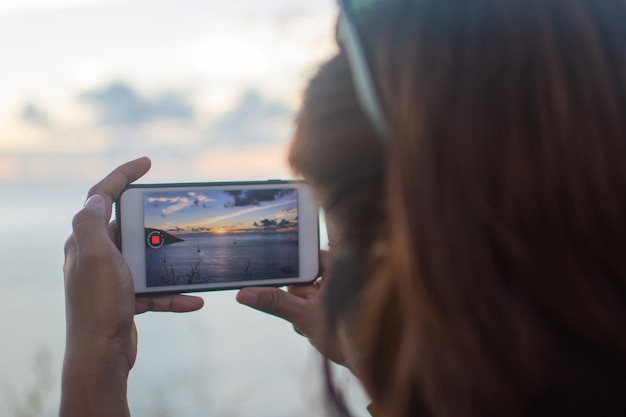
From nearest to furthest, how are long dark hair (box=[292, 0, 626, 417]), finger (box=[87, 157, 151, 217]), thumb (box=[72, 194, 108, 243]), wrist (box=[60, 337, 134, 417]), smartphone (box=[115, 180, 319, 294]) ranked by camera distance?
long dark hair (box=[292, 0, 626, 417]) → wrist (box=[60, 337, 134, 417]) → thumb (box=[72, 194, 108, 243]) → finger (box=[87, 157, 151, 217]) → smartphone (box=[115, 180, 319, 294])

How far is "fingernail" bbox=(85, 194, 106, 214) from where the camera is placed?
1026 millimetres

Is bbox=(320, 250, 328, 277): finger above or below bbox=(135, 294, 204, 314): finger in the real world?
above

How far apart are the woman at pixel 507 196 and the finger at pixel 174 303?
0.80m

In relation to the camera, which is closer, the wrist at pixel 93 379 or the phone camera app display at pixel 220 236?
the wrist at pixel 93 379

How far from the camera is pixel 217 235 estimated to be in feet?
4.18

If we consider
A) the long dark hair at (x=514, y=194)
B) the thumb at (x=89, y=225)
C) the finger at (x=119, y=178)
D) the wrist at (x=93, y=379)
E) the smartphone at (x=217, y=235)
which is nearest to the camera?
the long dark hair at (x=514, y=194)

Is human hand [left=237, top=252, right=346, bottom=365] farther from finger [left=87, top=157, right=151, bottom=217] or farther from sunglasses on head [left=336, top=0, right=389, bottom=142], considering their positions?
sunglasses on head [left=336, top=0, right=389, bottom=142]

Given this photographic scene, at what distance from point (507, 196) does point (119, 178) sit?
86cm

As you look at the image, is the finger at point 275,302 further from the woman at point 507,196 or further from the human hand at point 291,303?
the woman at point 507,196

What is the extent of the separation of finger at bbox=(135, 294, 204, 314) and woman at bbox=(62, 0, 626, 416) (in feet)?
2.61

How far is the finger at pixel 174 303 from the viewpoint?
1.25m

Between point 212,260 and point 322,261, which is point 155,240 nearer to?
point 212,260

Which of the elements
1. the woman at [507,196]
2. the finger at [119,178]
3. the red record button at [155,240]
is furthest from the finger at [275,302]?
the woman at [507,196]

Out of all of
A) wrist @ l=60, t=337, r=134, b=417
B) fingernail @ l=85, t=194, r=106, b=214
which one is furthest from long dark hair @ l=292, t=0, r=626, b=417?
fingernail @ l=85, t=194, r=106, b=214
